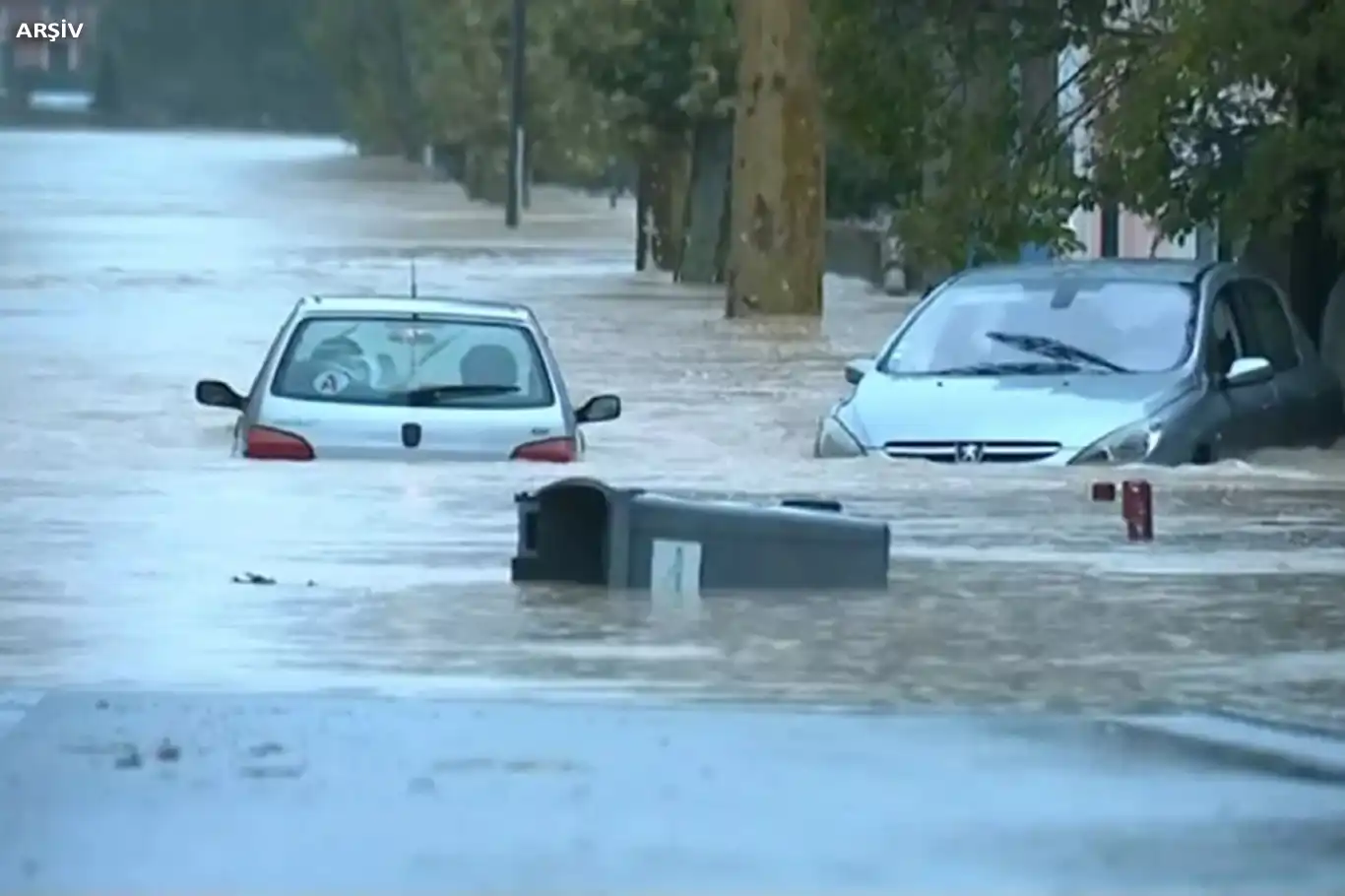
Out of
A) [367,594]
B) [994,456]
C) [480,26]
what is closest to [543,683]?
[367,594]

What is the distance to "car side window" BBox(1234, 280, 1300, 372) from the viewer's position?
788 inches

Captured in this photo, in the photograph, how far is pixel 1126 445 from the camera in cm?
1811

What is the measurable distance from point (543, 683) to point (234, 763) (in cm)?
199

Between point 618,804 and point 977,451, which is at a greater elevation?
point 977,451

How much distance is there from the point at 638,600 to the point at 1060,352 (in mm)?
5891

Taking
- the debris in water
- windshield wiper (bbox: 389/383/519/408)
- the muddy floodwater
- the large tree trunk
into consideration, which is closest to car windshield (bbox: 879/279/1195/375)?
the muddy floodwater

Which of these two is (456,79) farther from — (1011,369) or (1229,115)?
(1011,369)

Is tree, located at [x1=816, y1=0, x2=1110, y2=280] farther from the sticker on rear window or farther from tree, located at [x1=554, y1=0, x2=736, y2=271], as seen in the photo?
tree, located at [x1=554, y1=0, x2=736, y2=271]

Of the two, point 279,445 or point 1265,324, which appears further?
point 1265,324

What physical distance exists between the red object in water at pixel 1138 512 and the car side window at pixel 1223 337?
342 cm

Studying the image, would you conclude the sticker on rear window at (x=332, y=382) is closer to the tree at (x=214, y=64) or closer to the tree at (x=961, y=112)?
the tree at (x=961, y=112)

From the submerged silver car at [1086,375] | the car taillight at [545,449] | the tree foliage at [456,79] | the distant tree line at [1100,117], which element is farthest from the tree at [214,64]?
the car taillight at [545,449]

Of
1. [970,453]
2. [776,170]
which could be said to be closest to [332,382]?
[970,453]

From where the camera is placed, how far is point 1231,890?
8.21 meters
